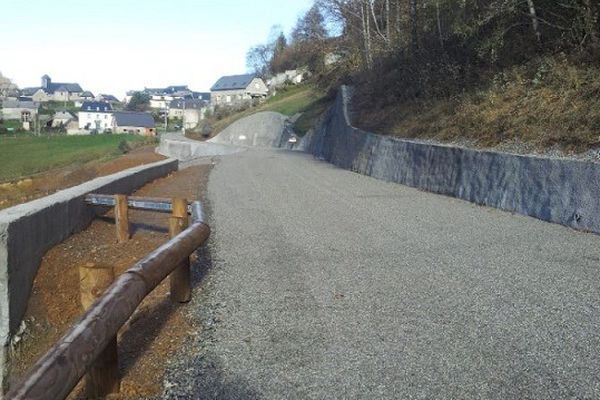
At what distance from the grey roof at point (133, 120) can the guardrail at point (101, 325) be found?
131 metres

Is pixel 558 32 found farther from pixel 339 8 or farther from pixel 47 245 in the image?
pixel 339 8

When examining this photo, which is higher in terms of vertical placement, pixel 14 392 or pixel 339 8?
pixel 339 8

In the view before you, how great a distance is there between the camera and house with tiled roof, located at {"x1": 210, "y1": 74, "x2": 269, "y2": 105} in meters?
124

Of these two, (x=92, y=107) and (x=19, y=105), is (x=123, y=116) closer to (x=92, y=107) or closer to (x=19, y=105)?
(x=92, y=107)

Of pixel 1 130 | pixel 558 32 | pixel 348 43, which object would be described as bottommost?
pixel 1 130

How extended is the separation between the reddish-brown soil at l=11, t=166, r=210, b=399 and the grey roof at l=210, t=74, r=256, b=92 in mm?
120792

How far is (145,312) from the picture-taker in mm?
6211

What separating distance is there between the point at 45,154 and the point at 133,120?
71.0 meters

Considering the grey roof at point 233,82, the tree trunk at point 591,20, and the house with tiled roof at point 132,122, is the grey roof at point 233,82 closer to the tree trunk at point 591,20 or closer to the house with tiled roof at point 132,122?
the house with tiled roof at point 132,122

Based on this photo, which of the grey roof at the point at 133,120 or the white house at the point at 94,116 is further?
the white house at the point at 94,116

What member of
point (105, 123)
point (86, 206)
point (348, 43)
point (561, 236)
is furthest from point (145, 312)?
point (105, 123)

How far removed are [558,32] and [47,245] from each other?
50.3ft

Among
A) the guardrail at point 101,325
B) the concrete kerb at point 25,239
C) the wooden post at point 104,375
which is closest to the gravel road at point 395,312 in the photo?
the wooden post at point 104,375

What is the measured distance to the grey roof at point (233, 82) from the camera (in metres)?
132
